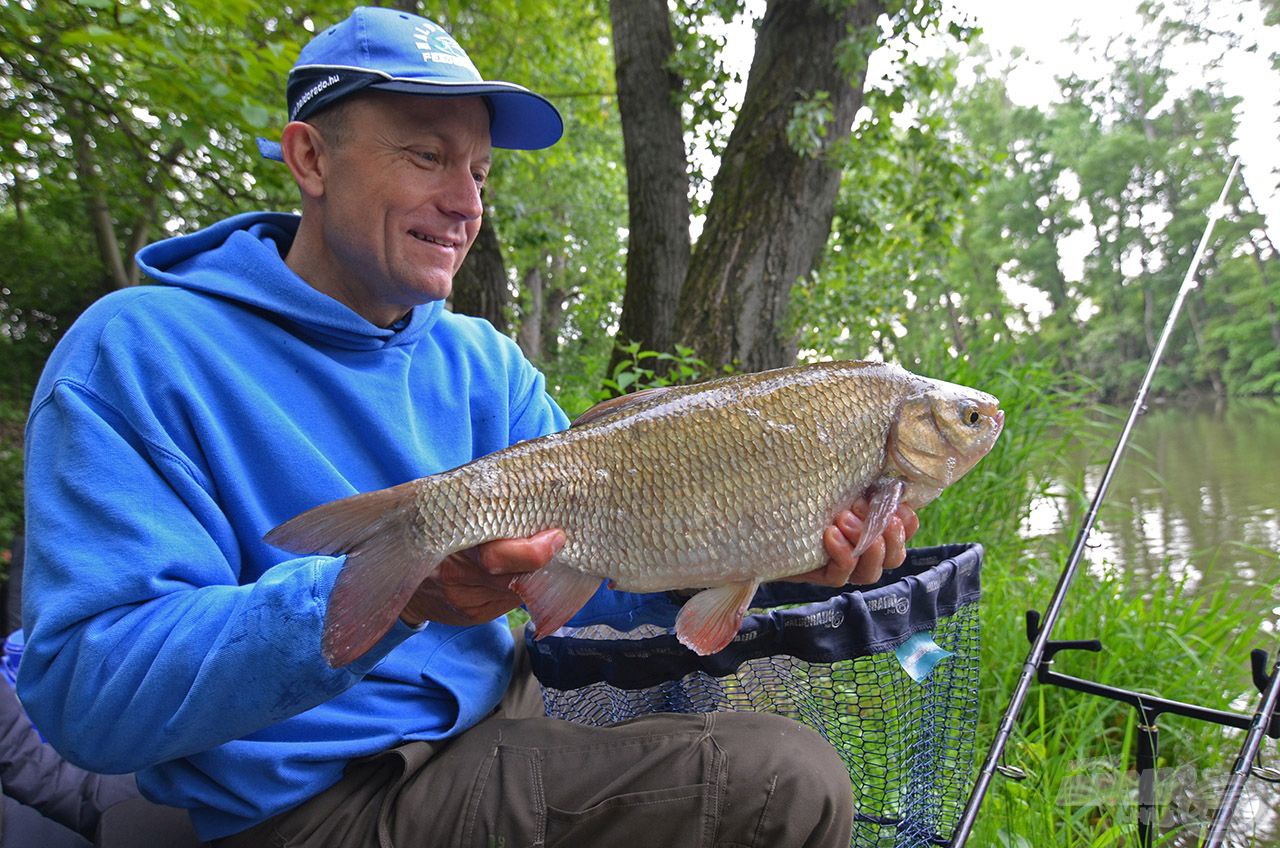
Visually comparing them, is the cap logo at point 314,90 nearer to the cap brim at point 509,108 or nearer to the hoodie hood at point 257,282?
the cap brim at point 509,108

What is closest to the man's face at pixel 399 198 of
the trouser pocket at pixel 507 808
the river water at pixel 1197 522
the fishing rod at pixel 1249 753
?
the trouser pocket at pixel 507 808

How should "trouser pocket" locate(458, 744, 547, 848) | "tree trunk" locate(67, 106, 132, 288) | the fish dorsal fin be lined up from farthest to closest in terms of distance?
"tree trunk" locate(67, 106, 132, 288), the fish dorsal fin, "trouser pocket" locate(458, 744, 547, 848)

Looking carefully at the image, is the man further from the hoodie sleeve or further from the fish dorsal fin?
the fish dorsal fin

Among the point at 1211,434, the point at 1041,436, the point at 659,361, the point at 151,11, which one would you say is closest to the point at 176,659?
the point at 151,11

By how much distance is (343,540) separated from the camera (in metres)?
1.21

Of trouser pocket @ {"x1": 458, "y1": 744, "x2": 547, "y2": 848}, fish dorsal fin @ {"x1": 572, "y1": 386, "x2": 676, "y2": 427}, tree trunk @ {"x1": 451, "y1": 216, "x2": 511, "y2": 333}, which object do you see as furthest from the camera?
tree trunk @ {"x1": 451, "y1": 216, "x2": 511, "y2": 333}

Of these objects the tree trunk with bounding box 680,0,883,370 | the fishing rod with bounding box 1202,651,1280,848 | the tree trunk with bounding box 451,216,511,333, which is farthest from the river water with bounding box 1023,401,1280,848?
the tree trunk with bounding box 451,216,511,333

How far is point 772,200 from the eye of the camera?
4613 millimetres

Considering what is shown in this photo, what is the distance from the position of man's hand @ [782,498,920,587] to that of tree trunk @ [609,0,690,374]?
3430 millimetres

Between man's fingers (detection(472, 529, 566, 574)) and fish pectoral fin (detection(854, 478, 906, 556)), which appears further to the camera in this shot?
fish pectoral fin (detection(854, 478, 906, 556))

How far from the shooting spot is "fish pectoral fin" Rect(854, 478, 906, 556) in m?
1.55

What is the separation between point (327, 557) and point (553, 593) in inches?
14.2

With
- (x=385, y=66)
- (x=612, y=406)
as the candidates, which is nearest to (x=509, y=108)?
(x=385, y=66)

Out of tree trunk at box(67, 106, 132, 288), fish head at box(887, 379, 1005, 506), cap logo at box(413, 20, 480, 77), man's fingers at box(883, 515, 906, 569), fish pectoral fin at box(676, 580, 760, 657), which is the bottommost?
fish pectoral fin at box(676, 580, 760, 657)
